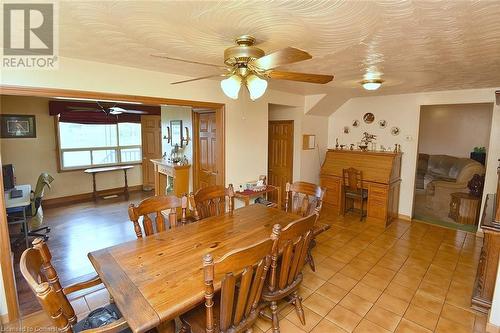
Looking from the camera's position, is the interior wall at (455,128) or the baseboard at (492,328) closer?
the baseboard at (492,328)

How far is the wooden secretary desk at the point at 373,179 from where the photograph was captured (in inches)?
174

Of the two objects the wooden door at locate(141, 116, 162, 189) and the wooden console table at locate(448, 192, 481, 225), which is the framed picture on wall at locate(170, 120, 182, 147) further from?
the wooden console table at locate(448, 192, 481, 225)

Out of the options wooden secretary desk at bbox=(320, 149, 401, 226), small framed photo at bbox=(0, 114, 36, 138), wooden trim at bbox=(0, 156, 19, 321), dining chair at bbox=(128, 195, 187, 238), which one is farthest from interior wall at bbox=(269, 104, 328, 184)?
small framed photo at bbox=(0, 114, 36, 138)

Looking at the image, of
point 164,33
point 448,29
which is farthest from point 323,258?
point 164,33

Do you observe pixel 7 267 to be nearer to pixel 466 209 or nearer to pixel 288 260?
pixel 288 260

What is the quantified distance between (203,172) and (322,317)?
291cm

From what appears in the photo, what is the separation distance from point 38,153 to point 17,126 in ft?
2.02

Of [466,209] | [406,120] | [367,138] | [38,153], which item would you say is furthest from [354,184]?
[38,153]

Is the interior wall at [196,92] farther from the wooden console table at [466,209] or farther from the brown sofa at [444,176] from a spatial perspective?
the brown sofa at [444,176]

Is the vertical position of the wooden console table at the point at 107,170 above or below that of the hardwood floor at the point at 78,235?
above

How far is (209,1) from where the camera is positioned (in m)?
1.31

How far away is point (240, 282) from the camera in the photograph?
147cm

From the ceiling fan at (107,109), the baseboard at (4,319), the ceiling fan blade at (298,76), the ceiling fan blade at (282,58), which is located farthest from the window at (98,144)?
the ceiling fan blade at (282,58)

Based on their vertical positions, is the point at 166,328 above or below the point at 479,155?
below
